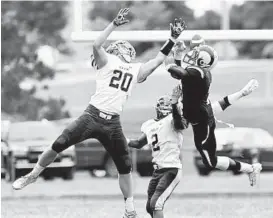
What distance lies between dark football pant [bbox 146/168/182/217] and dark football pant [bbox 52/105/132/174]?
0.40 metres

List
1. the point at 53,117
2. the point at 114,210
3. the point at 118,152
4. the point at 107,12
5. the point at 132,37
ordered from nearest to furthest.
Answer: the point at 118,152 < the point at 132,37 < the point at 114,210 < the point at 107,12 < the point at 53,117

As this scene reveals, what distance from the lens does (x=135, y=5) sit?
1554 cm

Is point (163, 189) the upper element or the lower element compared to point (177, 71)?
lower

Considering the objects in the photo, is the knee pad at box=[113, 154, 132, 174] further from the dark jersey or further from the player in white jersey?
the dark jersey

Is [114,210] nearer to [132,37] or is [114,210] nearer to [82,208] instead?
[82,208]

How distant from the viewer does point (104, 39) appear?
9.52 meters

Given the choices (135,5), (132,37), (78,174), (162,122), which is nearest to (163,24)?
(135,5)

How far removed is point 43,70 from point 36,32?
3.27ft

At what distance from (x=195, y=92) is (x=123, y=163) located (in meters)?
1.05

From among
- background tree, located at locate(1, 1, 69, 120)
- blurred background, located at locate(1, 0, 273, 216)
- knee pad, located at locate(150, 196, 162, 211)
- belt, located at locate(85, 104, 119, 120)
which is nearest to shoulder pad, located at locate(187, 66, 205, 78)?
belt, located at locate(85, 104, 119, 120)

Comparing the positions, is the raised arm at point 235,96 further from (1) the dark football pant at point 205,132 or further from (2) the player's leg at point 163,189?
(2) the player's leg at point 163,189

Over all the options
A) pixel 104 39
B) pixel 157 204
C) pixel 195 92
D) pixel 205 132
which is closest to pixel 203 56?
pixel 195 92

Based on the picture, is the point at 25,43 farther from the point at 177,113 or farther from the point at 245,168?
the point at 177,113

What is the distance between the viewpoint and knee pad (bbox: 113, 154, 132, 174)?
997 cm
